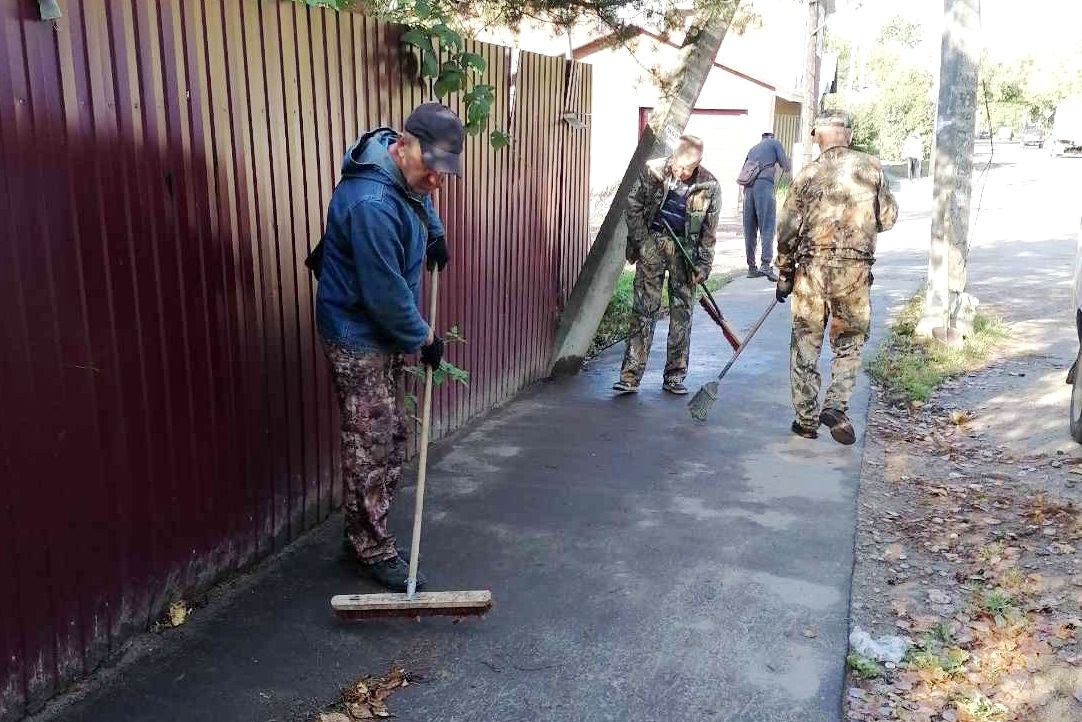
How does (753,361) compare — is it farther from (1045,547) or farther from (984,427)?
(1045,547)

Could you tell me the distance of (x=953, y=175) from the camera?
798cm

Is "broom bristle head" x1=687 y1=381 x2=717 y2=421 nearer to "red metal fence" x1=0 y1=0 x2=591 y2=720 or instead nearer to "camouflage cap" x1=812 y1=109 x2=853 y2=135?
"camouflage cap" x1=812 y1=109 x2=853 y2=135

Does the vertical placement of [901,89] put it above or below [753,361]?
above

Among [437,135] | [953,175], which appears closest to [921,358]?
[953,175]

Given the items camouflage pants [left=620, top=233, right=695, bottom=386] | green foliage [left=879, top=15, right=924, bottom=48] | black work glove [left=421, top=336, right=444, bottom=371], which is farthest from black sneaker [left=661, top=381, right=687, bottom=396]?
green foliage [left=879, top=15, right=924, bottom=48]

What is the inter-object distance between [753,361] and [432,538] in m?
4.38

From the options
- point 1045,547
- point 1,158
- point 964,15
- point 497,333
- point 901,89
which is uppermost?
point 901,89

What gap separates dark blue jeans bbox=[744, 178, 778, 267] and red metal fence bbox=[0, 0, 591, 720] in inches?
327

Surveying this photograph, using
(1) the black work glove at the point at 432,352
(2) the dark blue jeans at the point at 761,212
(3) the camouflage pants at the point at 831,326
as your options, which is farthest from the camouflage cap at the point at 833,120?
(2) the dark blue jeans at the point at 761,212

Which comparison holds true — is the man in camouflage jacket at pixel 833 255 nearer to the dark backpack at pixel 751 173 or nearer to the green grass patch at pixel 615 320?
the green grass patch at pixel 615 320

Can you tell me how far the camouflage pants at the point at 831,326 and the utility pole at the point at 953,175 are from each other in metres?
2.74

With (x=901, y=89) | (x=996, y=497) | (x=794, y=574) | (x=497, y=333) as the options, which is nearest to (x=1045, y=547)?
(x=996, y=497)

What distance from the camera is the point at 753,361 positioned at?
26.2 feet

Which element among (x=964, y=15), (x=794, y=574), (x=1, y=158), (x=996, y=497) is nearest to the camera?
(x=1, y=158)
